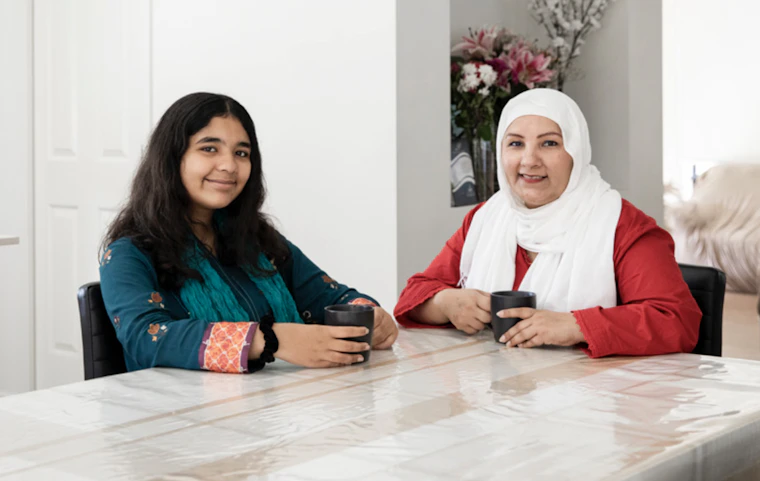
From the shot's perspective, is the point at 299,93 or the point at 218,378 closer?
the point at 218,378

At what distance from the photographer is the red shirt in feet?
4.95

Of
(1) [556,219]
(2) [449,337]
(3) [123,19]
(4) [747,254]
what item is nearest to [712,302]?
(1) [556,219]

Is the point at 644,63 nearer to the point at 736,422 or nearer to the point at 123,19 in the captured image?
the point at 123,19

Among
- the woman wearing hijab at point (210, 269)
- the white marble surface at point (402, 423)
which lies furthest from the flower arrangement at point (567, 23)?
the white marble surface at point (402, 423)

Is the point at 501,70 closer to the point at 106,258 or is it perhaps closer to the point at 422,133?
the point at 422,133

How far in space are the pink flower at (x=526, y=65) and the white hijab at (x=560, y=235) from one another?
1.03m

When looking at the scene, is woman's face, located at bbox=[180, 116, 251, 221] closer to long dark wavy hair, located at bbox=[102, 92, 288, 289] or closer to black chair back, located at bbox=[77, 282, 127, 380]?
long dark wavy hair, located at bbox=[102, 92, 288, 289]

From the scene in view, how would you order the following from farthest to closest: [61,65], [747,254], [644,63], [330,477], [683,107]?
[683,107] → [747,254] → [61,65] → [644,63] → [330,477]

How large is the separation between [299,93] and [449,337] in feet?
4.38

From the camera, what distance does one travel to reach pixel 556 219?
1.78 meters

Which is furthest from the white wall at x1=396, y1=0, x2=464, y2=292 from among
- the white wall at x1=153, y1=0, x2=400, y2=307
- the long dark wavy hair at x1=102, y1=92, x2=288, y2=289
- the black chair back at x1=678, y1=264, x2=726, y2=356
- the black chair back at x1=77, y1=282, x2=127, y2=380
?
the black chair back at x1=77, y1=282, x2=127, y2=380

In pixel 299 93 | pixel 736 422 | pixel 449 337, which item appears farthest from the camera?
pixel 299 93

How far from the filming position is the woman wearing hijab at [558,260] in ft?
5.11

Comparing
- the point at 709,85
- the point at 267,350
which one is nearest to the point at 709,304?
the point at 267,350
